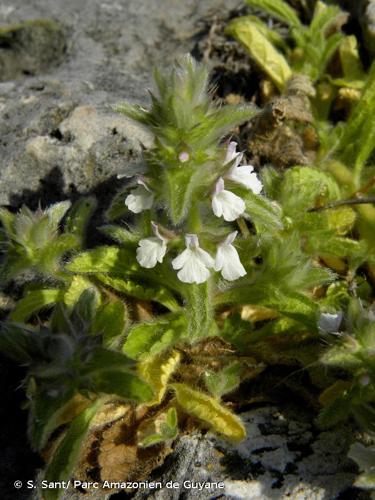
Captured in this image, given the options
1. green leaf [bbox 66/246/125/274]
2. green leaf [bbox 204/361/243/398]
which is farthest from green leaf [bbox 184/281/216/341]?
green leaf [bbox 66/246/125/274]

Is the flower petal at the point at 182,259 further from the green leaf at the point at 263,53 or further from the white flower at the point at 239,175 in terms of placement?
the green leaf at the point at 263,53

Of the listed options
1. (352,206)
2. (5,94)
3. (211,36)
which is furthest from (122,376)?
(211,36)

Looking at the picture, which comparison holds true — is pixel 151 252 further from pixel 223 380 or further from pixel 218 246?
pixel 223 380

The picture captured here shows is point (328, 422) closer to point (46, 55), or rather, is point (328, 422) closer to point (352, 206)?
point (352, 206)

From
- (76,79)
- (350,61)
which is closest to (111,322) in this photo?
(76,79)

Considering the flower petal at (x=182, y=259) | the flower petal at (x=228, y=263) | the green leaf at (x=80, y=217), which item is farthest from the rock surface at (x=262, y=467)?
the green leaf at (x=80, y=217)

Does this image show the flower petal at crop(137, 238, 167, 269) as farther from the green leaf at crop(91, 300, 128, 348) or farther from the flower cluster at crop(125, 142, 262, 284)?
the green leaf at crop(91, 300, 128, 348)
